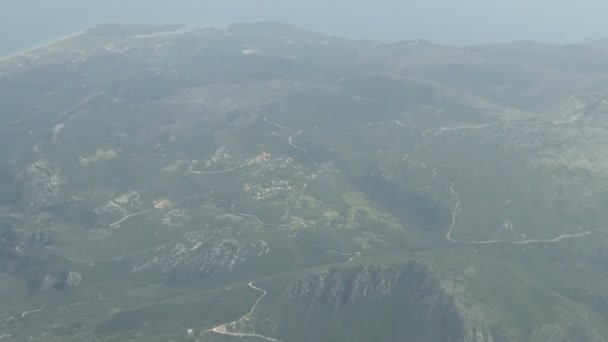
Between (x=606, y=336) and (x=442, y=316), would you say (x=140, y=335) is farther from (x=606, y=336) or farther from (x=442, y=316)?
(x=606, y=336)

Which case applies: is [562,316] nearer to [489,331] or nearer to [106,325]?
[489,331]

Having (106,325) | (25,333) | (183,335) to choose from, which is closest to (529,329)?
(183,335)

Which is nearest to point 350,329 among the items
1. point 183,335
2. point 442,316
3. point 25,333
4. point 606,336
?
point 442,316

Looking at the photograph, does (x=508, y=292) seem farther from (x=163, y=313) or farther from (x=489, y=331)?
(x=163, y=313)

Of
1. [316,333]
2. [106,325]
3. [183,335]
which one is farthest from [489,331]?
[106,325]

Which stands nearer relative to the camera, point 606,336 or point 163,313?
point 606,336

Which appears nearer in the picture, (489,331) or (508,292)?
(489,331)

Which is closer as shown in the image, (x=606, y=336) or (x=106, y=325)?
(x=606, y=336)
